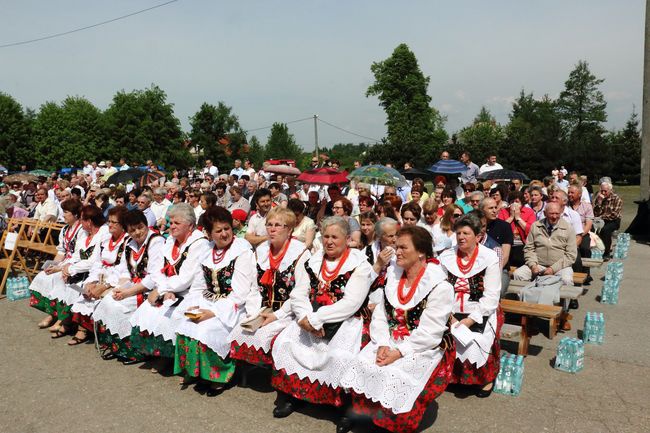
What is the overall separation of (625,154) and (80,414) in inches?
1383

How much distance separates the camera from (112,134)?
53750 mm

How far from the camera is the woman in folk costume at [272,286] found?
181 inches

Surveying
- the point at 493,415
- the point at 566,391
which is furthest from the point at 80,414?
the point at 566,391

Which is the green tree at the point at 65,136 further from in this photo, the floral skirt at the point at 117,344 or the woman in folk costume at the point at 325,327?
the woman in folk costume at the point at 325,327

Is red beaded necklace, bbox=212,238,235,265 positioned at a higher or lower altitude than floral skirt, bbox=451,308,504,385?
higher

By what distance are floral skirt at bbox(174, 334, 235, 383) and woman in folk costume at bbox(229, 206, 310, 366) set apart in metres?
0.15

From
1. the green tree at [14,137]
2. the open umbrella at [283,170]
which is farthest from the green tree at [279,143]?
the open umbrella at [283,170]

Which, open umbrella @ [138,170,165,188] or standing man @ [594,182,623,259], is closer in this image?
standing man @ [594,182,623,259]

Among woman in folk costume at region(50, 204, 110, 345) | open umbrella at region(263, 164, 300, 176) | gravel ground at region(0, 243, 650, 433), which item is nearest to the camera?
gravel ground at region(0, 243, 650, 433)

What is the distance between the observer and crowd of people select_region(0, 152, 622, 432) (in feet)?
13.0

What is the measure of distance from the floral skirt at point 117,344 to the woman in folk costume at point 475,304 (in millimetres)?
3274

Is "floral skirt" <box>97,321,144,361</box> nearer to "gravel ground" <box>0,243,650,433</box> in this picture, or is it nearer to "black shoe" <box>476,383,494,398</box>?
"gravel ground" <box>0,243,650,433</box>

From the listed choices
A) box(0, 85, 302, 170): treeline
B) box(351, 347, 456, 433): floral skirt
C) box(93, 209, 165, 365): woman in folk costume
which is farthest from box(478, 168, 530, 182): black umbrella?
box(0, 85, 302, 170): treeline

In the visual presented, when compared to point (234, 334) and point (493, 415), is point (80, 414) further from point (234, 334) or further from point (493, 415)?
point (493, 415)
